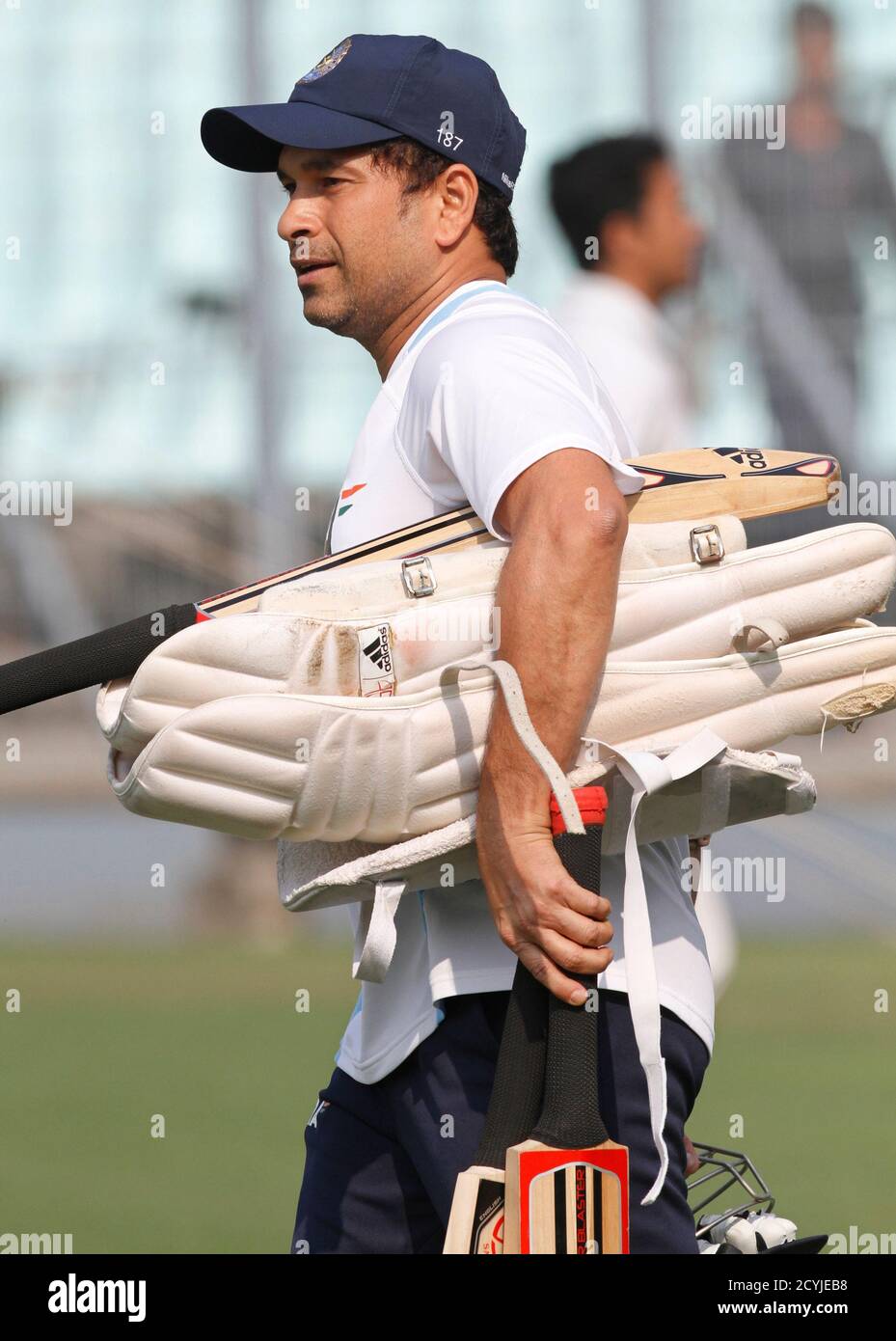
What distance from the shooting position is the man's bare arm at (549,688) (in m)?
1.75

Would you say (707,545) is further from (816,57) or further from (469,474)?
(816,57)

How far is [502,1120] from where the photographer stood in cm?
175

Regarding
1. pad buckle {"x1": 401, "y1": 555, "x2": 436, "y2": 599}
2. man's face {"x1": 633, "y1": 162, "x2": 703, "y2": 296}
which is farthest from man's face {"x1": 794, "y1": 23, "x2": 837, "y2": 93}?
pad buckle {"x1": 401, "y1": 555, "x2": 436, "y2": 599}

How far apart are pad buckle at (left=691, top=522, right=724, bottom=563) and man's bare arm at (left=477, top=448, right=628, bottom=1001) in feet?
0.37

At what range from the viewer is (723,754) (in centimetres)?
182

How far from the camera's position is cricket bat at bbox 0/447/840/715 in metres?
1.85

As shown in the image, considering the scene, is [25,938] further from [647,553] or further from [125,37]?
[647,553]

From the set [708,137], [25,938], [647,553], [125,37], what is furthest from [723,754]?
[125,37]

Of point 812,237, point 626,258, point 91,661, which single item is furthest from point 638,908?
point 812,237

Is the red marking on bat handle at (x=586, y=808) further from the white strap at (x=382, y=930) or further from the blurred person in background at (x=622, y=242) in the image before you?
the blurred person in background at (x=622, y=242)

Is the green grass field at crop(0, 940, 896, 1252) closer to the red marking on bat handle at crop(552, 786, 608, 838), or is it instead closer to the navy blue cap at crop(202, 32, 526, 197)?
the red marking on bat handle at crop(552, 786, 608, 838)

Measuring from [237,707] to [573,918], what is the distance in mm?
378

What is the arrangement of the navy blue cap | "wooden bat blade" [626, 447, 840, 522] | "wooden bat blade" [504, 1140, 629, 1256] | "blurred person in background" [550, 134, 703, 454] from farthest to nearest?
"blurred person in background" [550, 134, 703, 454]
the navy blue cap
"wooden bat blade" [626, 447, 840, 522]
"wooden bat blade" [504, 1140, 629, 1256]

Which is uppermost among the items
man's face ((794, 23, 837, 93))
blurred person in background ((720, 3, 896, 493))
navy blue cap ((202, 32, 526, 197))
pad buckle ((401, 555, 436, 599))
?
man's face ((794, 23, 837, 93))
